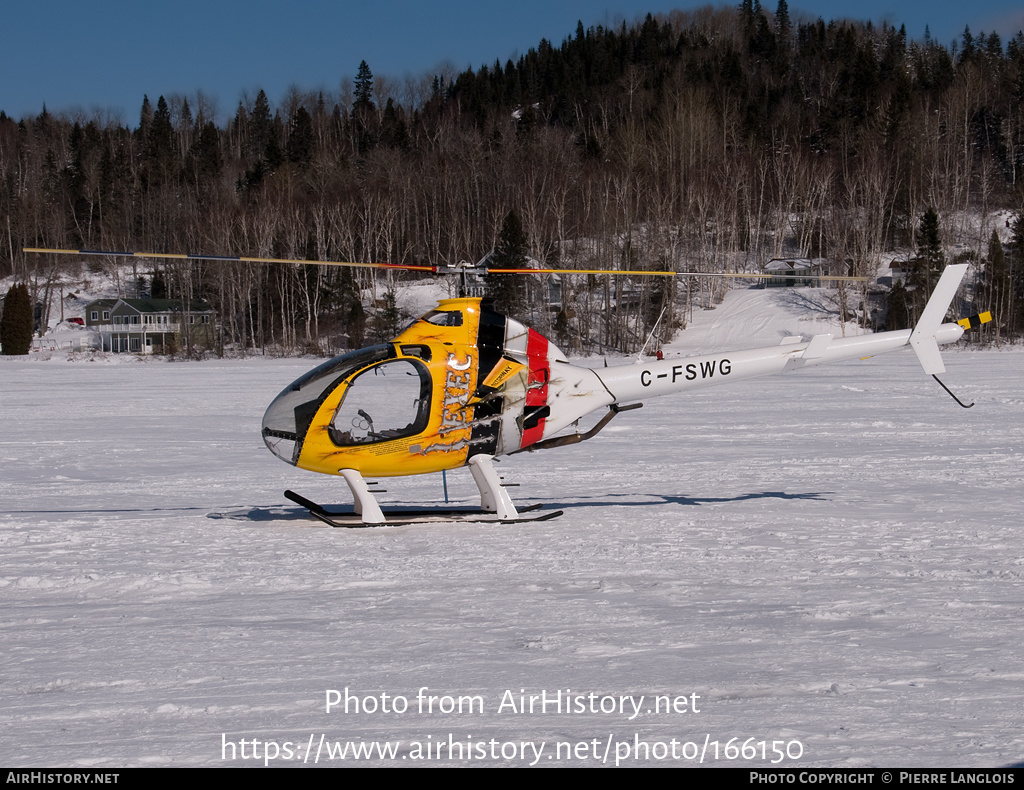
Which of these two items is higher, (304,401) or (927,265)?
(927,265)

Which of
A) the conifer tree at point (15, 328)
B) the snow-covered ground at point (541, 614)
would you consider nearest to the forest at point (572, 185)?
the conifer tree at point (15, 328)

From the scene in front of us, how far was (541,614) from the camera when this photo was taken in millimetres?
6527

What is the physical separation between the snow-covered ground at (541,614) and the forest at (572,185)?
2941cm

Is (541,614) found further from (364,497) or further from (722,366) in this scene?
(722,366)

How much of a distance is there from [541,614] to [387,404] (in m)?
3.90

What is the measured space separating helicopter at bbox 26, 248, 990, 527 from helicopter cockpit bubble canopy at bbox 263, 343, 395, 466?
0.01 m

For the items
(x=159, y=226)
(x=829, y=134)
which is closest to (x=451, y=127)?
(x=159, y=226)

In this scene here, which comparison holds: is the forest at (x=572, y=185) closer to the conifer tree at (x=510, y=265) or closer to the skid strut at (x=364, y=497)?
the conifer tree at (x=510, y=265)

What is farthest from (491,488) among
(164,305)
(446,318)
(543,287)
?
(164,305)

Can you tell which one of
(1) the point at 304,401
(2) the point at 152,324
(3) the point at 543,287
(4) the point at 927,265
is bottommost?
(1) the point at 304,401

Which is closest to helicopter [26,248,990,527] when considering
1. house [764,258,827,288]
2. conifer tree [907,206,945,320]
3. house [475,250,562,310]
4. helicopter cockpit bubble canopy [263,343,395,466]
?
helicopter cockpit bubble canopy [263,343,395,466]

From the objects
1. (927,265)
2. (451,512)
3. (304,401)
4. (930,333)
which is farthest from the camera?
(927,265)

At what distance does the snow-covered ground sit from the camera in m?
4.42

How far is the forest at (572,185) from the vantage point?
57094 mm
